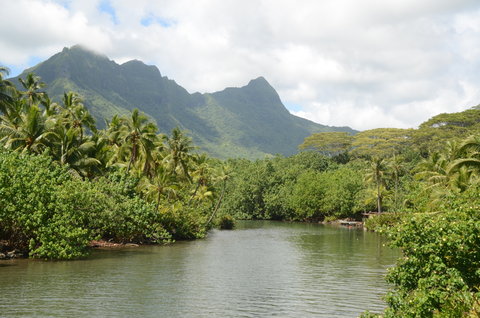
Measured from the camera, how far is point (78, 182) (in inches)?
1309

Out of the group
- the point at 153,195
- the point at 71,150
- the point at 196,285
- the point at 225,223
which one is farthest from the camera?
the point at 225,223

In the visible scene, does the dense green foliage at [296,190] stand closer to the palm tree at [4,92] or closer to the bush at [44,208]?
the bush at [44,208]

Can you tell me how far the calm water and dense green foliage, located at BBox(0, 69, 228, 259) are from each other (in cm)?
265

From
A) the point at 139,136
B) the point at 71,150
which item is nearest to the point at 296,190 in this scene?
the point at 139,136

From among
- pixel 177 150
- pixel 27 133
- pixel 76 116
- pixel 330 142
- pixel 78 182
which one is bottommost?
pixel 78 182

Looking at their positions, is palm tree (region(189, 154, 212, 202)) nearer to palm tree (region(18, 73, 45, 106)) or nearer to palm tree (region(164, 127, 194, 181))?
palm tree (region(164, 127, 194, 181))

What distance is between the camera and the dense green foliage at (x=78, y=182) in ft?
94.0

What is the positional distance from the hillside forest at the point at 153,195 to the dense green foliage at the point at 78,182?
10cm

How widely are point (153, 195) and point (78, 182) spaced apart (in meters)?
13.4

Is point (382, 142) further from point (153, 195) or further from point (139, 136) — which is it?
point (139, 136)

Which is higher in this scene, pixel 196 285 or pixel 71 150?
pixel 71 150

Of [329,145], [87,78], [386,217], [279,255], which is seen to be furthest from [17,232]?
[87,78]

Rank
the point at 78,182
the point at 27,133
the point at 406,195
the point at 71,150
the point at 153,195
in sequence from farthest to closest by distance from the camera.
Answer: the point at 406,195, the point at 153,195, the point at 71,150, the point at 27,133, the point at 78,182

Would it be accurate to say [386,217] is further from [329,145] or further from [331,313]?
[329,145]
